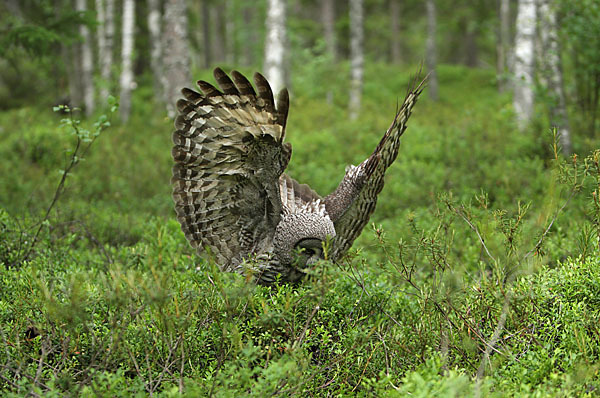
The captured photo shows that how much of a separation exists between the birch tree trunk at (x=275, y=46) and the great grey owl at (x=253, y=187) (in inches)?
279

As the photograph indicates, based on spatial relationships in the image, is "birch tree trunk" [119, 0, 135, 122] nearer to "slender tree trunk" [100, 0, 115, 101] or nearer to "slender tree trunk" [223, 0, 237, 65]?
"slender tree trunk" [100, 0, 115, 101]

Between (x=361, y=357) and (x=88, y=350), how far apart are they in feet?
5.68

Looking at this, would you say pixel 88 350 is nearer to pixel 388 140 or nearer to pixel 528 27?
pixel 388 140

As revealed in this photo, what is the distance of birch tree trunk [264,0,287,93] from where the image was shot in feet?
37.2

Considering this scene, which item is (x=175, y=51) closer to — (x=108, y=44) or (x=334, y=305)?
(x=108, y=44)

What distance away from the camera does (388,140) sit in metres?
4.12

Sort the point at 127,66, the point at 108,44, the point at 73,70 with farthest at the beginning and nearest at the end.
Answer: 1. the point at 73,70
2. the point at 108,44
3. the point at 127,66

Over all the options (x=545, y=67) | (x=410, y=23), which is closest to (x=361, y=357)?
(x=545, y=67)

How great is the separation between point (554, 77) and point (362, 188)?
17.5ft

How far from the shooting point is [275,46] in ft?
37.9

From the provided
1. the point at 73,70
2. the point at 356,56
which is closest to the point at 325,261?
the point at 356,56

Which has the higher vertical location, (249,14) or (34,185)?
(249,14)

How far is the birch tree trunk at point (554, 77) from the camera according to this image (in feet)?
25.2

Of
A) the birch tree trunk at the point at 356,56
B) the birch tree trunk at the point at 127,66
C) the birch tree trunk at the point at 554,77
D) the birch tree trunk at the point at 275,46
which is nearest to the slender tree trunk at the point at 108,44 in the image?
the birch tree trunk at the point at 127,66
